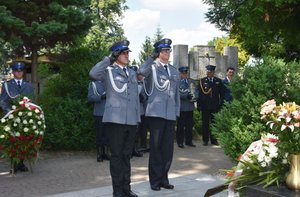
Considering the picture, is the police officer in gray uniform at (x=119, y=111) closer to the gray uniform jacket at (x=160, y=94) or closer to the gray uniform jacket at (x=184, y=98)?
the gray uniform jacket at (x=160, y=94)

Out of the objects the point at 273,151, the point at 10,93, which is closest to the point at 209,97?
the point at 10,93

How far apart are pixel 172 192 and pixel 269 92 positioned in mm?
2145

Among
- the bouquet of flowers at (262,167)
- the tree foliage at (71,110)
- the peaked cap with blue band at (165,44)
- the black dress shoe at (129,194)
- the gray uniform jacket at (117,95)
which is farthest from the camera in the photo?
the tree foliage at (71,110)

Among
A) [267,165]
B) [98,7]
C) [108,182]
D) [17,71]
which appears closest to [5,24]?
[17,71]

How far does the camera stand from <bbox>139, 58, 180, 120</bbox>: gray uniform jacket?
6.41 meters

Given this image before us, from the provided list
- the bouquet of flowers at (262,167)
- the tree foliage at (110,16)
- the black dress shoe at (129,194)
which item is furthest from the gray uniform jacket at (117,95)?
the tree foliage at (110,16)

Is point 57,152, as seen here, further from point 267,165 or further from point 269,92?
point 267,165

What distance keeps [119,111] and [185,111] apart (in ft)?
17.7

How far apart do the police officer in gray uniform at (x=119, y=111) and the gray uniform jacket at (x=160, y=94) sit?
1.19ft

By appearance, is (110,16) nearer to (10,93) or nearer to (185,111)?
(185,111)

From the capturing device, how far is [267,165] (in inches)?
150

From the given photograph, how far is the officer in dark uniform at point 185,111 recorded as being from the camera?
11.0 meters

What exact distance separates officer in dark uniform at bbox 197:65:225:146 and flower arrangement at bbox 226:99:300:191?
720cm

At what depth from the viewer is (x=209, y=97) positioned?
443 inches
